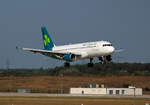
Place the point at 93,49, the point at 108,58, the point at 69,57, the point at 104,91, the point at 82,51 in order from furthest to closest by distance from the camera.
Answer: the point at 104,91 → the point at 69,57 → the point at 82,51 → the point at 108,58 → the point at 93,49

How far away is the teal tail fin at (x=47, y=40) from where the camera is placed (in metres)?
142

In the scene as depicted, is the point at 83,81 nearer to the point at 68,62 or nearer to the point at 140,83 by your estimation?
the point at 140,83

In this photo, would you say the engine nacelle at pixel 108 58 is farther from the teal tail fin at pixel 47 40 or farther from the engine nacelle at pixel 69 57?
the teal tail fin at pixel 47 40

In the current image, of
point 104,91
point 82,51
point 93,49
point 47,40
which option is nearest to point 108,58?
point 93,49

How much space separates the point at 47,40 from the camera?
5738 inches

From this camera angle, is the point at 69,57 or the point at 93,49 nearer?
the point at 93,49

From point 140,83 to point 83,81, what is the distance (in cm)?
2036

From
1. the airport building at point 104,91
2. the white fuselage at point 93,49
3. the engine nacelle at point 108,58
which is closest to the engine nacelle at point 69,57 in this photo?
the white fuselage at point 93,49

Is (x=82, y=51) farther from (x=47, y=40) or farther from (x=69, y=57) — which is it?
(x=47, y=40)

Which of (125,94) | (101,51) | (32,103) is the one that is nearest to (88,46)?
(101,51)

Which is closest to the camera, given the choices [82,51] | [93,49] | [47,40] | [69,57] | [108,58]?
[93,49]

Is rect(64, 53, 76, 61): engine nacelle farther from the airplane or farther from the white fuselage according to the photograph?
the white fuselage

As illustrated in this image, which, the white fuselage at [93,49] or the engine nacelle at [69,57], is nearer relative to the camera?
the white fuselage at [93,49]

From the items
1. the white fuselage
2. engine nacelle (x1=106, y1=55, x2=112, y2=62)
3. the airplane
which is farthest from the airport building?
engine nacelle (x1=106, y1=55, x2=112, y2=62)
